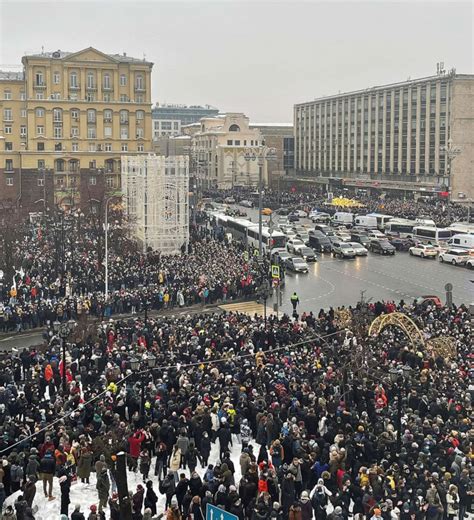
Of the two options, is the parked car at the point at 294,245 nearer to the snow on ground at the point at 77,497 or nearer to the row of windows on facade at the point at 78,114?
the row of windows on facade at the point at 78,114

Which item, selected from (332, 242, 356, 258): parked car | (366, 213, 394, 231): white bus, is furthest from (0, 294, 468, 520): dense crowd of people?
(366, 213, 394, 231): white bus

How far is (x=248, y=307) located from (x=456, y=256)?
18276mm

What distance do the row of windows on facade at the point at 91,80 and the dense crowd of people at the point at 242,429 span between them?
57.9 m

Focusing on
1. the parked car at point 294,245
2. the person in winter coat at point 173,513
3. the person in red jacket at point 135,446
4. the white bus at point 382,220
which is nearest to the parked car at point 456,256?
the parked car at point 294,245

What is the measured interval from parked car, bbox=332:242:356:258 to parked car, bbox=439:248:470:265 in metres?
5.85

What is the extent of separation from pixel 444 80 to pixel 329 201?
843 inches

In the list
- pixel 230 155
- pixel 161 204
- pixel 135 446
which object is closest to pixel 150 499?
pixel 135 446

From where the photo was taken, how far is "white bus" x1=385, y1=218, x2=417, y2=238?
56625 mm

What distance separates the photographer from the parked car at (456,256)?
46.4 metres

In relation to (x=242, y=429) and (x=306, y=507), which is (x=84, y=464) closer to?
(x=242, y=429)

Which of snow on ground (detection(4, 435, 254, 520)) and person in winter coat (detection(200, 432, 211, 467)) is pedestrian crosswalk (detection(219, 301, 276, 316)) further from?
snow on ground (detection(4, 435, 254, 520))

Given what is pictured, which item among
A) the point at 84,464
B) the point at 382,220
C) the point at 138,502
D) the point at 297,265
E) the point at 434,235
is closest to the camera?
the point at 138,502

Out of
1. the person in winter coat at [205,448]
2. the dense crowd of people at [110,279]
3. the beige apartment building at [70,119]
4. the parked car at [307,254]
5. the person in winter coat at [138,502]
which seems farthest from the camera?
the beige apartment building at [70,119]

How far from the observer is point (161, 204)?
154 feet
